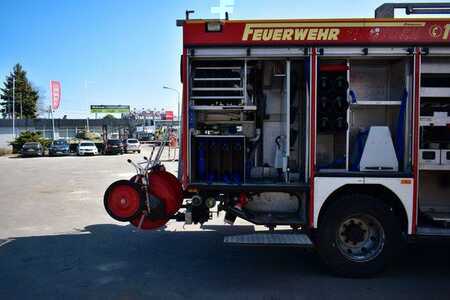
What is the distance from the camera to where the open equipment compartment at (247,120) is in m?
5.88

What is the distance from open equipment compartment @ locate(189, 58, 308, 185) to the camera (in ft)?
19.3

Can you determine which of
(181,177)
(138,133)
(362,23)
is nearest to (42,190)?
(181,177)

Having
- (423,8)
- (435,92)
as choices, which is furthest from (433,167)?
(423,8)

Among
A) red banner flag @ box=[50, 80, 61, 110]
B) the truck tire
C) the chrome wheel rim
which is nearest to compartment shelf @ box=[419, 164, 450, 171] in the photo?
the truck tire

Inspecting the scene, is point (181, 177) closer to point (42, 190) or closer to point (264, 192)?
point (264, 192)

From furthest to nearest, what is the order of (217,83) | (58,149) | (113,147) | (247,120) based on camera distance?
(113,147)
(58,149)
(247,120)
(217,83)

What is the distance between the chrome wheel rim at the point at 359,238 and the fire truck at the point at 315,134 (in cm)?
1

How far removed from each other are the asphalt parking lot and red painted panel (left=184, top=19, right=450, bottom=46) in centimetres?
312

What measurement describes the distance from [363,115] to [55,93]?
61784 millimetres

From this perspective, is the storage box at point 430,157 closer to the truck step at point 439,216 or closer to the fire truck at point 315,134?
the fire truck at point 315,134

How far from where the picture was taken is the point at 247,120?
6.15m

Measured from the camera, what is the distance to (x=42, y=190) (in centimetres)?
1501

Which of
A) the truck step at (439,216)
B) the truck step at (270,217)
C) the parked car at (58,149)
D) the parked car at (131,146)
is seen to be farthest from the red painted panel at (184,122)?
the parked car at (131,146)

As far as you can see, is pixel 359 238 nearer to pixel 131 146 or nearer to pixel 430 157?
pixel 430 157
